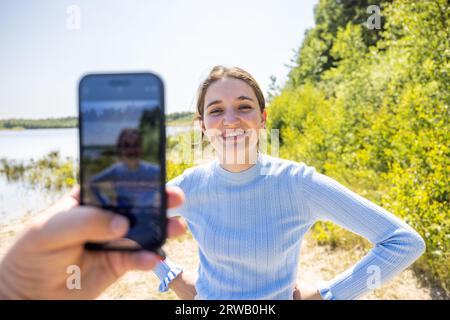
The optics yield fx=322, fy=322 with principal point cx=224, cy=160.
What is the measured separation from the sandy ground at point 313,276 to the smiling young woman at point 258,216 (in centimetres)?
213

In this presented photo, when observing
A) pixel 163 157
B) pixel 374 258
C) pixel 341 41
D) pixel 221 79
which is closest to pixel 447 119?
pixel 374 258

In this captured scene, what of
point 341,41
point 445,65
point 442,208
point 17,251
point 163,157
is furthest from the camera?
point 341,41

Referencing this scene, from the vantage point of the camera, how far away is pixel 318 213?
1516mm

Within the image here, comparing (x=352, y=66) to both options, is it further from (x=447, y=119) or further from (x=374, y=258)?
(x=374, y=258)

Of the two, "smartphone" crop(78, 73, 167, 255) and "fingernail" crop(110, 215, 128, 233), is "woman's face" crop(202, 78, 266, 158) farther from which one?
"fingernail" crop(110, 215, 128, 233)

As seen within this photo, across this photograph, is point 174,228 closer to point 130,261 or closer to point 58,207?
point 130,261

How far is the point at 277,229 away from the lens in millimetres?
1499

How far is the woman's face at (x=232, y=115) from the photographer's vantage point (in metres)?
1.58

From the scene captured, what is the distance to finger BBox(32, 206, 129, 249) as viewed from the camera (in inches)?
32.7

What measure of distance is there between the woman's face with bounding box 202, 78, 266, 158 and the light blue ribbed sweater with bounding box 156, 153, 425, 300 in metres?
0.14

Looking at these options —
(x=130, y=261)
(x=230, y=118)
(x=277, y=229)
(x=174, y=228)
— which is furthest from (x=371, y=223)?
(x=130, y=261)

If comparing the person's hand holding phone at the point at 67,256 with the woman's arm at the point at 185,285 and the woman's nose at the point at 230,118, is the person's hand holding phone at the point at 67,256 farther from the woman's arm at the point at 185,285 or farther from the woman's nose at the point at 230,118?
the woman's arm at the point at 185,285

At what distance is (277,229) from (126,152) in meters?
0.82

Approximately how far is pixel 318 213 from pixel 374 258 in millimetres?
317
